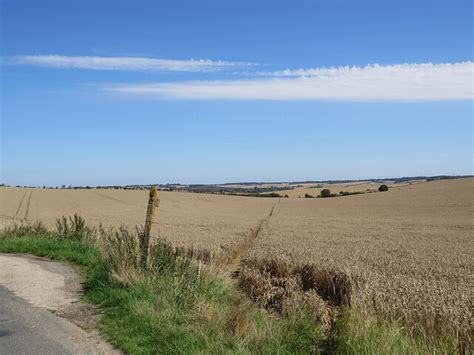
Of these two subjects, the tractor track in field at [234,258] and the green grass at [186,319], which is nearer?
the green grass at [186,319]

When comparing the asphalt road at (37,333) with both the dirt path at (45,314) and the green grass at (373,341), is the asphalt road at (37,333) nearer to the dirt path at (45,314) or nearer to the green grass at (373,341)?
the dirt path at (45,314)

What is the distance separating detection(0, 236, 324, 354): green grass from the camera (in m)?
6.67

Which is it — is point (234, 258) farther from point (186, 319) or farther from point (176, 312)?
point (186, 319)

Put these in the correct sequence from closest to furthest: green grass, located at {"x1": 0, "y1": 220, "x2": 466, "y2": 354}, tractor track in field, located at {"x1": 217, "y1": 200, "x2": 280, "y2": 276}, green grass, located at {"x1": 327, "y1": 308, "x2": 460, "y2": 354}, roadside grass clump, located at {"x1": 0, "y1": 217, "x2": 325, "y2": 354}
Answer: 1. green grass, located at {"x1": 327, "y1": 308, "x2": 460, "y2": 354}
2. green grass, located at {"x1": 0, "y1": 220, "x2": 466, "y2": 354}
3. roadside grass clump, located at {"x1": 0, "y1": 217, "x2": 325, "y2": 354}
4. tractor track in field, located at {"x1": 217, "y1": 200, "x2": 280, "y2": 276}

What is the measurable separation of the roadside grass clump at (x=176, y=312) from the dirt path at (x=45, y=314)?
1.02ft

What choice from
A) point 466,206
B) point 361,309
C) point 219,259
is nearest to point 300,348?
point 361,309

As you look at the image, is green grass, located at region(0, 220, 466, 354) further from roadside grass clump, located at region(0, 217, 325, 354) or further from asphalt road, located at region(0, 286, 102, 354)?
asphalt road, located at region(0, 286, 102, 354)

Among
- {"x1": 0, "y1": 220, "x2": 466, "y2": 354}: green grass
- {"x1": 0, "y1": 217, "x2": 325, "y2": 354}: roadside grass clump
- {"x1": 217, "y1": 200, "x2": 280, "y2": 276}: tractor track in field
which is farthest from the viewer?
{"x1": 217, "y1": 200, "x2": 280, "y2": 276}: tractor track in field

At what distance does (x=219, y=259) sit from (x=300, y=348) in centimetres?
1010

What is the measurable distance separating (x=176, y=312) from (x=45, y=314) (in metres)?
2.43

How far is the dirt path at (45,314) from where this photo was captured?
6805 millimetres

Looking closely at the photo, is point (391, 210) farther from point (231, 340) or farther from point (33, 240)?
point (231, 340)

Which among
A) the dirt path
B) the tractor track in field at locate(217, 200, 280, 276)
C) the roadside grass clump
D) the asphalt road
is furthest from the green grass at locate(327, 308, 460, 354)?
the tractor track in field at locate(217, 200, 280, 276)

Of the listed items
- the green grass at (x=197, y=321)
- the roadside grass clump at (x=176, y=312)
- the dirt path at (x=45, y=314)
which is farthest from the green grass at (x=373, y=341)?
the dirt path at (x=45, y=314)
